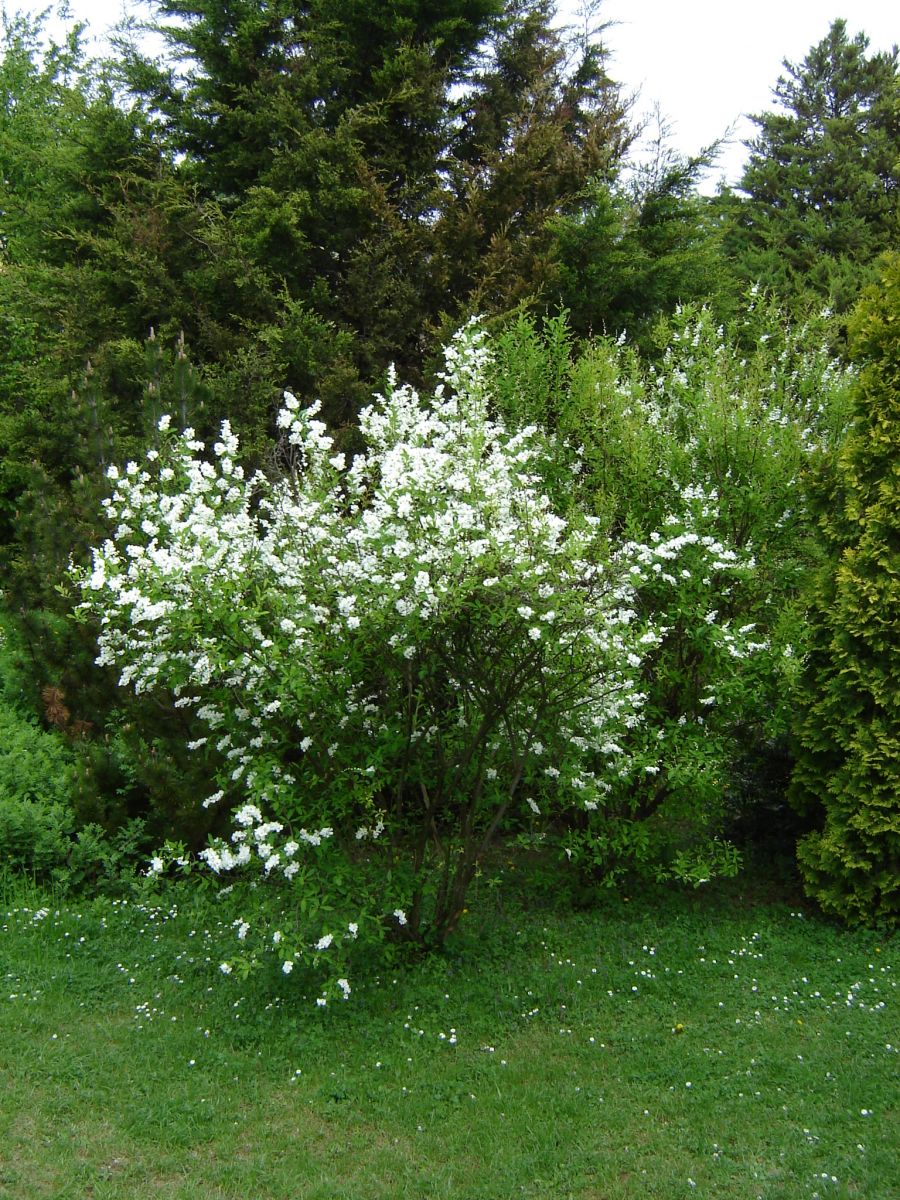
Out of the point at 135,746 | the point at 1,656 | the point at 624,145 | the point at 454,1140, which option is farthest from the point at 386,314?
the point at 454,1140

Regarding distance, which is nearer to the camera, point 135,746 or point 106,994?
point 106,994

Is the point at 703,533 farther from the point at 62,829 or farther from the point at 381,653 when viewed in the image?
the point at 62,829

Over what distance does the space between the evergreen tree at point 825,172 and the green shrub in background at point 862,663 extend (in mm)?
11821

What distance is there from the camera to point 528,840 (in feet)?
15.3

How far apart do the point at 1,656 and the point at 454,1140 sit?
632 centimetres

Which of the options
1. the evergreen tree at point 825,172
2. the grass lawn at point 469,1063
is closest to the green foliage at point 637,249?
the grass lawn at point 469,1063

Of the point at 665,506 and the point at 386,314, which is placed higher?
the point at 386,314

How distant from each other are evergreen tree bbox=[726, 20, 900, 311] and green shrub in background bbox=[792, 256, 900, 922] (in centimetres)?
1182

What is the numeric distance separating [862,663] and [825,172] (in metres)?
15.4

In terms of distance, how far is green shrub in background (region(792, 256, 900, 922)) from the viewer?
480cm

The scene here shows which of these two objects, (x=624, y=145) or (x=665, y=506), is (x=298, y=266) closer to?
(x=624, y=145)

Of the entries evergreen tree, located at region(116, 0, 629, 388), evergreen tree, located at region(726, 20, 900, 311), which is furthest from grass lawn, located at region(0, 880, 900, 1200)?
evergreen tree, located at region(726, 20, 900, 311)

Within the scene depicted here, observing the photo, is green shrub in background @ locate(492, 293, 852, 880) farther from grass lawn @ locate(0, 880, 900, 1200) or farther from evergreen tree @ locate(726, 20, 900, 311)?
evergreen tree @ locate(726, 20, 900, 311)

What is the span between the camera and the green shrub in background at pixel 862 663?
4.80 meters
